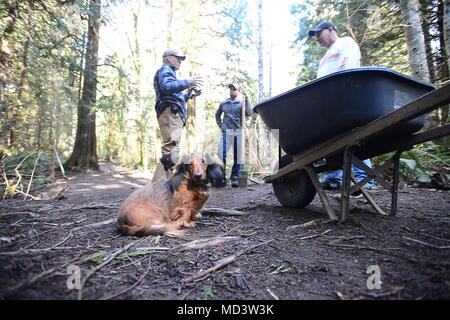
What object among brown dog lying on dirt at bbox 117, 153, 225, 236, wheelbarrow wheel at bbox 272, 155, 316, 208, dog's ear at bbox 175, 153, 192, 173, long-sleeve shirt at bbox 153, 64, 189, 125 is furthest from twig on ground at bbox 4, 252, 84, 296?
long-sleeve shirt at bbox 153, 64, 189, 125

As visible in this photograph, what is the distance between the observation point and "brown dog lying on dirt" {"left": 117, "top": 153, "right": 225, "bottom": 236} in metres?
2.25

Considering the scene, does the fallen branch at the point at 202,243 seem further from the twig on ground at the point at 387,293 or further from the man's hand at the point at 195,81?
the man's hand at the point at 195,81

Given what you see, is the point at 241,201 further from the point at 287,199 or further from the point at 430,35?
the point at 430,35

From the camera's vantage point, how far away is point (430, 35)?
685cm

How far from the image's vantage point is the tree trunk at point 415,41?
17.2 feet

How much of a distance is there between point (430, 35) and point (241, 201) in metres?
7.78

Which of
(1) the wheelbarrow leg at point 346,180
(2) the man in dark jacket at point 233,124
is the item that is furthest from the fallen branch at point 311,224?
(2) the man in dark jacket at point 233,124

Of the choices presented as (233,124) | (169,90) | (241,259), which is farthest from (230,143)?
(241,259)

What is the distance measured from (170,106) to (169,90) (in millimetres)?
384

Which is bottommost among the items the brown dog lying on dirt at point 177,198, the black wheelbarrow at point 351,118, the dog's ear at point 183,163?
the brown dog lying on dirt at point 177,198

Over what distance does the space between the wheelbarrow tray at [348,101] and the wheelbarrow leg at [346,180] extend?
0.22m

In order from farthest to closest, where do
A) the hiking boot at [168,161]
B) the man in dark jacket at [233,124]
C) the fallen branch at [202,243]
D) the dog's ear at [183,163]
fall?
the man in dark jacket at [233,124] < the hiking boot at [168,161] < the dog's ear at [183,163] < the fallen branch at [202,243]

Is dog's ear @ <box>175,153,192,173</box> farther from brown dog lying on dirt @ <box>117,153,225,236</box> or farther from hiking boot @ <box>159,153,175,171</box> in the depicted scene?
hiking boot @ <box>159,153,175,171</box>
